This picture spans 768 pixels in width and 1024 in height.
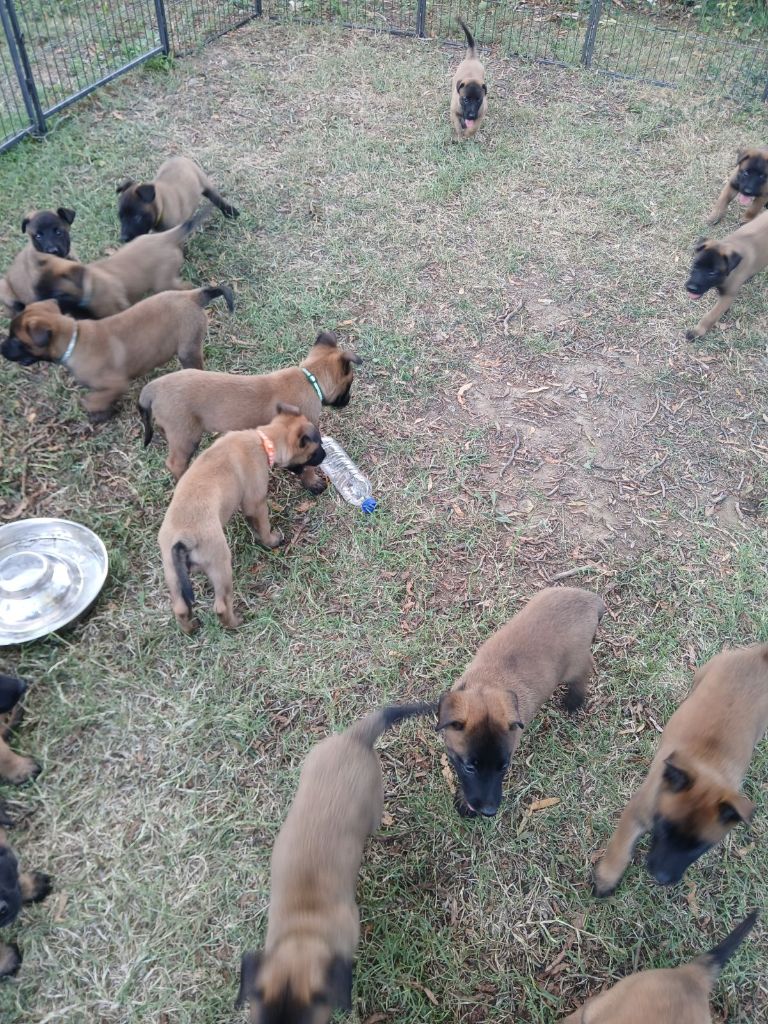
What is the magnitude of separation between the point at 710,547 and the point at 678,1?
12.4 metres

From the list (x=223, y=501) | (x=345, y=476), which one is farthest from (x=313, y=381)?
(x=223, y=501)

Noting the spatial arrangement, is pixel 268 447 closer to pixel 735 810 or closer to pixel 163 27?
pixel 735 810

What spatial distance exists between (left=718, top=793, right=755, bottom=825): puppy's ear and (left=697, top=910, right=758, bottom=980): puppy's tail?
0.32m

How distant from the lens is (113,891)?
3.28 m

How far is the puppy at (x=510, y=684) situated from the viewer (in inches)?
127

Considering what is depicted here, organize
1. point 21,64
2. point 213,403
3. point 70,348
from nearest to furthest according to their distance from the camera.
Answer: point 213,403
point 70,348
point 21,64

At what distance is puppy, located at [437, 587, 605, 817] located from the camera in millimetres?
3234

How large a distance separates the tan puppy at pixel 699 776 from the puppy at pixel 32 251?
512 cm

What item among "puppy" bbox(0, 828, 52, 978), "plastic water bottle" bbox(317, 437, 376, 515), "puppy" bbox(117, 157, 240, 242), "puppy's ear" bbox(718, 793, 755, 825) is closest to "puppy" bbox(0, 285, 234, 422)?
"plastic water bottle" bbox(317, 437, 376, 515)

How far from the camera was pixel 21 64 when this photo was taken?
734 cm

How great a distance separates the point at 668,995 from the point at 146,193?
642cm

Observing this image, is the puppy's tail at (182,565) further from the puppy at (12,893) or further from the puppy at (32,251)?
the puppy at (32,251)

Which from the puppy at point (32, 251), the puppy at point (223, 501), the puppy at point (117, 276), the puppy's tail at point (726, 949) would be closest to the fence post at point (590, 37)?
the puppy at point (117, 276)

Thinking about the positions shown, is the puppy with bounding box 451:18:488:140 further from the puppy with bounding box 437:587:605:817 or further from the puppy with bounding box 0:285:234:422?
the puppy with bounding box 437:587:605:817
